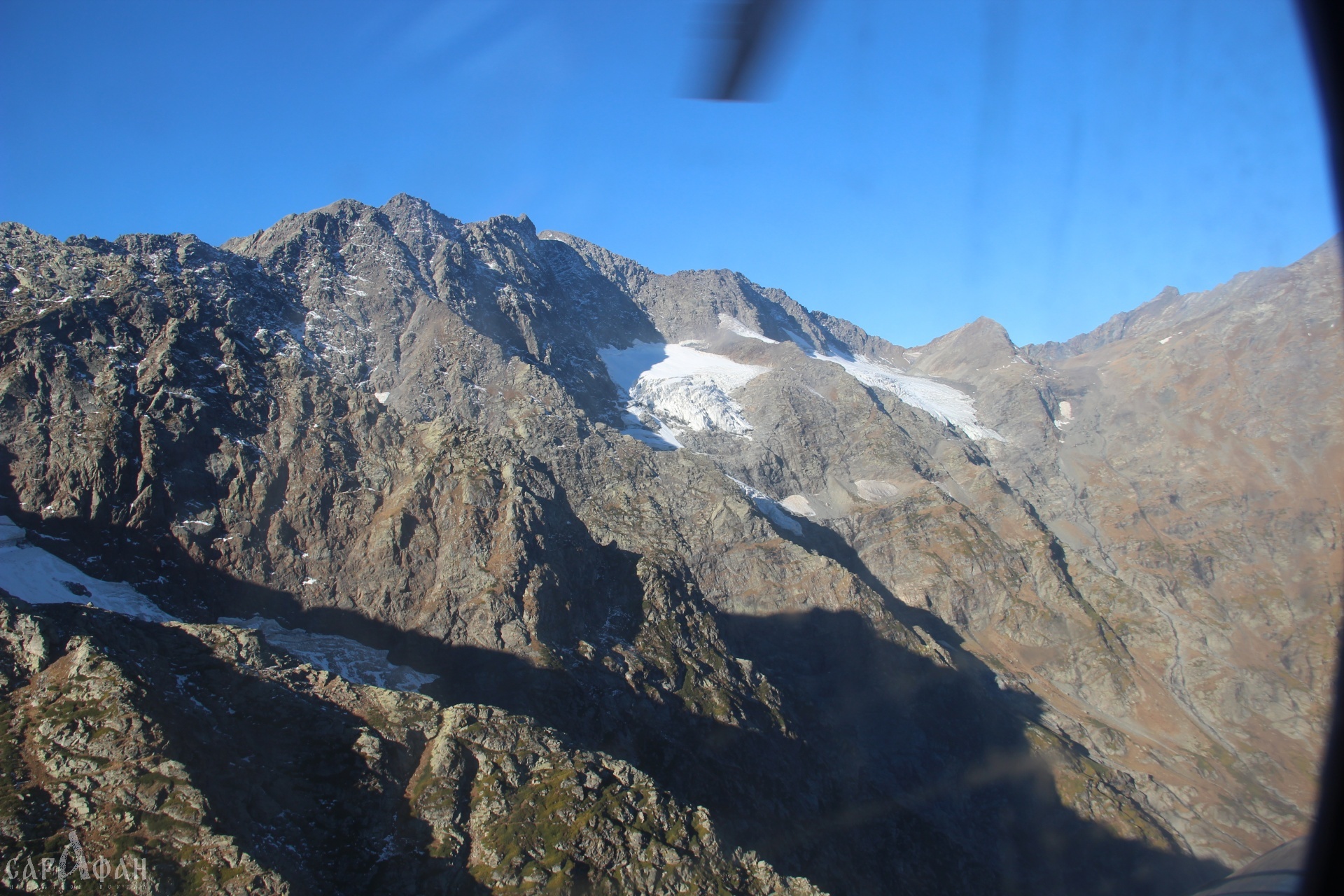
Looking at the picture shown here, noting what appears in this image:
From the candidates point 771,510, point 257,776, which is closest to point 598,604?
point 257,776

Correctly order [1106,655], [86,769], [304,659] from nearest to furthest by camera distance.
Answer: [86,769] < [304,659] < [1106,655]

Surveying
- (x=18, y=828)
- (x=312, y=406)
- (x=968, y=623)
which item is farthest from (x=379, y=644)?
(x=968, y=623)

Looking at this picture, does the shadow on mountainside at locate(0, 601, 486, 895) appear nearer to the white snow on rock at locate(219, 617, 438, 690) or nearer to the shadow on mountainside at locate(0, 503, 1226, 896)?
the shadow on mountainside at locate(0, 503, 1226, 896)

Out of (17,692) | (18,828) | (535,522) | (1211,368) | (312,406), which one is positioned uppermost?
(1211,368)

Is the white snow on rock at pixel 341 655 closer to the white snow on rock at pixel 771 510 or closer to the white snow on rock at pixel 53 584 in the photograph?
the white snow on rock at pixel 53 584

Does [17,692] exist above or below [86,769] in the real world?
above

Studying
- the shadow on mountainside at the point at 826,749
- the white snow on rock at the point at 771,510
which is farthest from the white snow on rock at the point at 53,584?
the white snow on rock at the point at 771,510

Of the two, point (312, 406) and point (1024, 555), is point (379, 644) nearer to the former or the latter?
point (312, 406)
